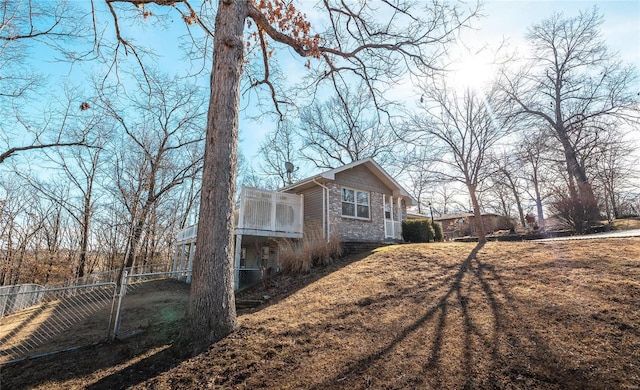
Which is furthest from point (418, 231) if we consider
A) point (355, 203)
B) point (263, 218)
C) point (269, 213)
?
point (263, 218)

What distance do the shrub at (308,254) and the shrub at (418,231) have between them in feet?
16.0

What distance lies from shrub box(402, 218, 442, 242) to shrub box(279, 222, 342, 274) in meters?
4.88

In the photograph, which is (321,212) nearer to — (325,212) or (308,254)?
(325,212)

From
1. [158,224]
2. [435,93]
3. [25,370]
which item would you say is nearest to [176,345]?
[25,370]

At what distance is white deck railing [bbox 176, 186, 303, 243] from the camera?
35.1 feet

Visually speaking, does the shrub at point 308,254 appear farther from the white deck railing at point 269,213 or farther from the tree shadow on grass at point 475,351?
the tree shadow on grass at point 475,351

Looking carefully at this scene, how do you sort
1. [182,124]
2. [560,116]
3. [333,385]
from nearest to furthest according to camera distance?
[333,385] → [182,124] → [560,116]

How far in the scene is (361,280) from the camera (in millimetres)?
7180

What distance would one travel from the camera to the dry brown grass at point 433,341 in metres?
3.10

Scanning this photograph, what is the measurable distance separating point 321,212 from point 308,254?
311cm

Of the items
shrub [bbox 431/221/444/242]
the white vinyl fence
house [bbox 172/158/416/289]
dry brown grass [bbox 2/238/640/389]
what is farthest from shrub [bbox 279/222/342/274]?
shrub [bbox 431/221/444/242]

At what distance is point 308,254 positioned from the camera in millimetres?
9555

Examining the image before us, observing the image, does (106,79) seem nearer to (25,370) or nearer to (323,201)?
(25,370)

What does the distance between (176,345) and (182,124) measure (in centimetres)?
1584
